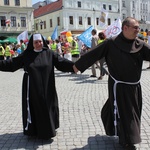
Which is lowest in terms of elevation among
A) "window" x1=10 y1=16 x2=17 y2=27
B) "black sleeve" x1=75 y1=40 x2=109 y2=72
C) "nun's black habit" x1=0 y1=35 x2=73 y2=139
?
"nun's black habit" x1=0 y1=35 x2=73 y2=139

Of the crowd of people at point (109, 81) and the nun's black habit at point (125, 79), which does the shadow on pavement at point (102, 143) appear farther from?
the nun's black habit at point (125, 79)

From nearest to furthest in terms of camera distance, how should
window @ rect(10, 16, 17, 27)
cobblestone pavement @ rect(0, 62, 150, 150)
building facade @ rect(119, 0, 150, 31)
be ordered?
cobblestone pavement @ rect(0, 62, 150, 150) < window @ rect(10, 16, 17, 27) < building facade @ rect(119, 0, 150, 31)

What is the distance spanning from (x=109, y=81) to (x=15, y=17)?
1771 inches

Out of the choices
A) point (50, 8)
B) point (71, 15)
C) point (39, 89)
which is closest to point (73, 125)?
point (39, 89)

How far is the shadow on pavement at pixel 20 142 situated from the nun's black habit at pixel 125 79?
50.9 inches

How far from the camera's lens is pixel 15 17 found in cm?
4650

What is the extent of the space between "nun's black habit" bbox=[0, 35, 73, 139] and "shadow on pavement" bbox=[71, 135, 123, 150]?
598 millimetres

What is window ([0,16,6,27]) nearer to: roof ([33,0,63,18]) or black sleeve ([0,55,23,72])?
roof ([33,0,63,18])

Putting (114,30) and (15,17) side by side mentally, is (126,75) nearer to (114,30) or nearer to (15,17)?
(114,30)

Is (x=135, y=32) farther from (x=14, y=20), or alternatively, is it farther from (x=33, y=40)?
(x=14, y=20)

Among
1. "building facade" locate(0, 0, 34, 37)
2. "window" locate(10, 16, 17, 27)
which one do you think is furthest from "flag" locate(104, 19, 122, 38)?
"window" locate(10, 16, 17, 27)

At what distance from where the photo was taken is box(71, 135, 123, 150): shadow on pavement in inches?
161

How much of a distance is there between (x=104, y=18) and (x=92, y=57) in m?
11.6

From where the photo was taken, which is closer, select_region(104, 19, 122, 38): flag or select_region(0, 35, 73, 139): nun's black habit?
select_region(0, 35, 73, 139): nun's black habit
